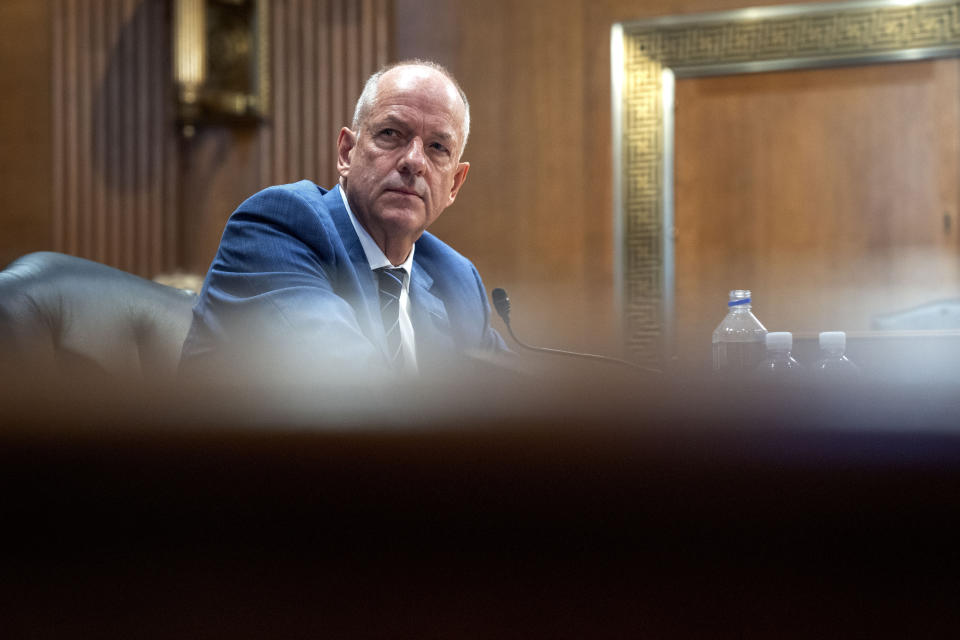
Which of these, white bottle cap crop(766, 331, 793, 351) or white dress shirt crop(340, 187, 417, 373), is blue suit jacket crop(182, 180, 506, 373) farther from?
white bottle cap crop(766, 331, 793, 351)

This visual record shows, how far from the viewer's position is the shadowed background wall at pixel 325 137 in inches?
163

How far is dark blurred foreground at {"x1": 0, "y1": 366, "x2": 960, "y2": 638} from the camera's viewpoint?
243 mm

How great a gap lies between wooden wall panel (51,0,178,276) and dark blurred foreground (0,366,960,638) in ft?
14.0

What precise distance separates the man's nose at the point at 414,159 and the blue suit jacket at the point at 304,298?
141 mm

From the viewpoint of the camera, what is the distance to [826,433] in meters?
0.24

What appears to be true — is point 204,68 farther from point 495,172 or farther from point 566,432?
point 566,432

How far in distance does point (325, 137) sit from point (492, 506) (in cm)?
412

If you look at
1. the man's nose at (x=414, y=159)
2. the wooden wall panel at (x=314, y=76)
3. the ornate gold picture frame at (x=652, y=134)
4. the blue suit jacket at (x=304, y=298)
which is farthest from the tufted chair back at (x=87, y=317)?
the ornate gold picture frame at (x=652, y=134)

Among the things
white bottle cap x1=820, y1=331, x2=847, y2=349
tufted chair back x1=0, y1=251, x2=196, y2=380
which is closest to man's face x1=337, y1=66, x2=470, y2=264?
tufted chair back x1=0, y1=251, x2=196, y2=380

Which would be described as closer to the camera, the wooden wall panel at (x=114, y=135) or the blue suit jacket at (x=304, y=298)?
the blue suit jacket at (x=304, y=298)

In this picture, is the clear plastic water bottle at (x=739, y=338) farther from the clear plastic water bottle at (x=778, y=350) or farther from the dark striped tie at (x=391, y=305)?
the dark striped tie at (x=391, y=305)

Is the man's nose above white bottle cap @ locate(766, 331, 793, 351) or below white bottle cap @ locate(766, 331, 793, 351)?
above

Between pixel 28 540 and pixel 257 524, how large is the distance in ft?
0.26

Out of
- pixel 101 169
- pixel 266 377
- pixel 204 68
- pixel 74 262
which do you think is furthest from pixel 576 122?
pixel 266 377
